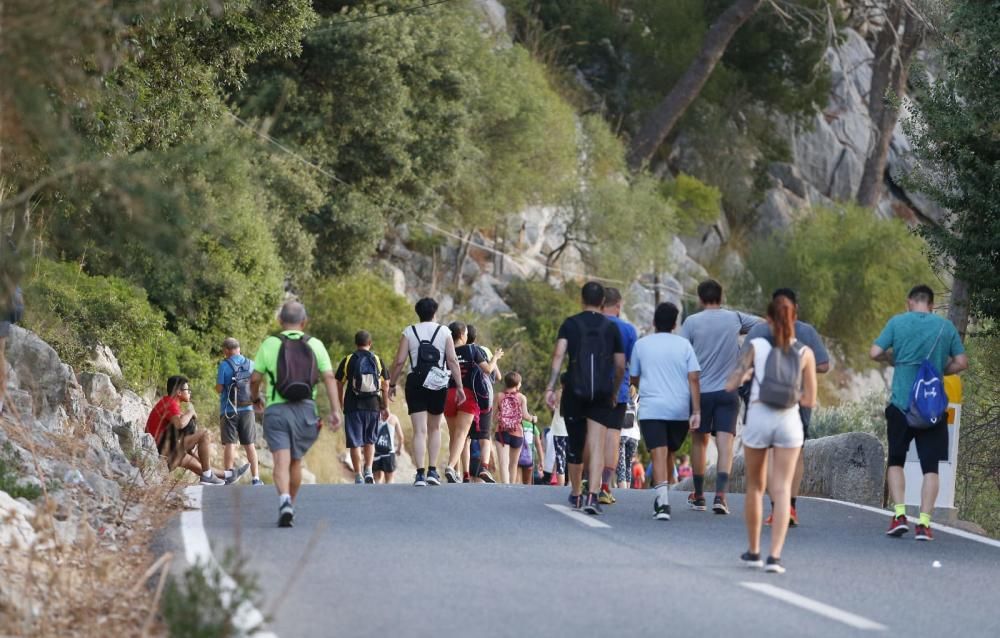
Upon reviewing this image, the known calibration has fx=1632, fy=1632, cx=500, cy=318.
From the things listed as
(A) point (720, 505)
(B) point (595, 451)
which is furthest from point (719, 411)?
(B) point (595, 451)

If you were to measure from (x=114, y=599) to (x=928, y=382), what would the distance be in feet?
23.4

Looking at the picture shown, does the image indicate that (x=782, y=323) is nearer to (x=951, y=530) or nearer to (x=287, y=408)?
(x=287, y=408)

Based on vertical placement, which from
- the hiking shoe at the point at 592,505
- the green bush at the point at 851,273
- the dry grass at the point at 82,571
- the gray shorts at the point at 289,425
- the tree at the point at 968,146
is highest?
the green bush at the point at 851,273

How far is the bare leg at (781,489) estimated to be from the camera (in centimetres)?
1052

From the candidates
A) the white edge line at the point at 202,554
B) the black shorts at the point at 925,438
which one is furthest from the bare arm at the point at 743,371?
the white edge line at the point at 202,554

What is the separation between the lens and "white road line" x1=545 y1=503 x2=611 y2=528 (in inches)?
513

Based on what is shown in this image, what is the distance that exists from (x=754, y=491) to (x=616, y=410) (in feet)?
11.4

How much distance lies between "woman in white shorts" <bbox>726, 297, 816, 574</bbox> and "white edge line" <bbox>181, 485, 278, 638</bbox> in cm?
349

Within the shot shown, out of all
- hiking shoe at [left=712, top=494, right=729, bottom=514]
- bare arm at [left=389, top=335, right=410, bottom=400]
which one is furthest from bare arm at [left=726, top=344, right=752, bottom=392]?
bare arm at [left=389, top=335, right=410, bottom=400]

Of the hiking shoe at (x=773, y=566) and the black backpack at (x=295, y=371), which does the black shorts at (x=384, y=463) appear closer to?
the black backpack at (x=295, y=371)

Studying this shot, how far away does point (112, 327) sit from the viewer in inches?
1109

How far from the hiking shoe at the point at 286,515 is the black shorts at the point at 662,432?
3.35 metres

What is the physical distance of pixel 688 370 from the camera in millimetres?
13992

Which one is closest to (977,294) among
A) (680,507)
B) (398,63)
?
(680,507)
